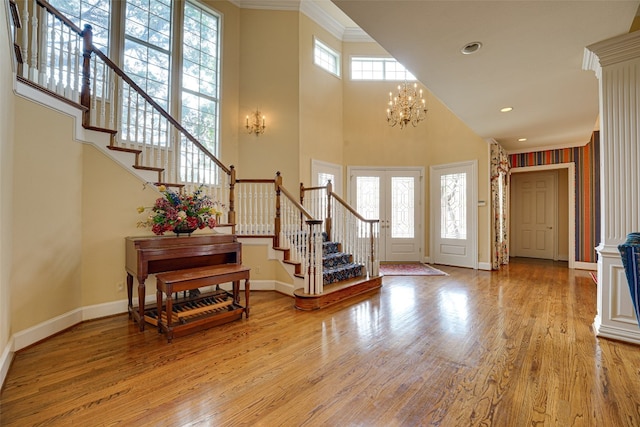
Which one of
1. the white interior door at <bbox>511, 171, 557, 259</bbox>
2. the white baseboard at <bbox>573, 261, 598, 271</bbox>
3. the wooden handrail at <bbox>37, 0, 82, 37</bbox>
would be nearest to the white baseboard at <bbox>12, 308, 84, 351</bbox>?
the wooden handrail at <bbox>37, 0, 82, 37</bbox>

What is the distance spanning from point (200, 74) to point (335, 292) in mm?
4575

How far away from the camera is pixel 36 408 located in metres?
1.74

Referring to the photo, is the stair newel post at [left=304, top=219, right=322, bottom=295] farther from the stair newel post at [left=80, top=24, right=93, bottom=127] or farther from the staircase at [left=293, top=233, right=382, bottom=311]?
the stair newel post at [left=80, top=24, right=93, bottom=127]

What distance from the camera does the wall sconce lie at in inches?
223

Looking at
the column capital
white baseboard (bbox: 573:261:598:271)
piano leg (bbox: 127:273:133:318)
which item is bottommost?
white baseboard (bbox: 573:261:598:271)

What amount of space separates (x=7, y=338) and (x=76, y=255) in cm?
97

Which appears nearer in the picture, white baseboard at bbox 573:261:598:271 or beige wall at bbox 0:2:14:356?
beige wall at bbox 0:2:14:356

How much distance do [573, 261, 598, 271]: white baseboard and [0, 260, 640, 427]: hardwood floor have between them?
146 inches

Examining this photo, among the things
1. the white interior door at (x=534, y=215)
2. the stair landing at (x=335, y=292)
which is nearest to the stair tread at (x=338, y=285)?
the stair landing at (x=335, y=292)

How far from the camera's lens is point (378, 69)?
277 inches

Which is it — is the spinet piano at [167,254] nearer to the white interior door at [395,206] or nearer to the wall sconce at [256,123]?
the wall sconce at [256,123]

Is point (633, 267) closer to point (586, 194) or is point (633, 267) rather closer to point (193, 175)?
point (193, 175)

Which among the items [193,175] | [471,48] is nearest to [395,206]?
[471,48]

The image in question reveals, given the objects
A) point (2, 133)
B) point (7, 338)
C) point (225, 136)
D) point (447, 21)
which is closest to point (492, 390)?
point (447, 21)
